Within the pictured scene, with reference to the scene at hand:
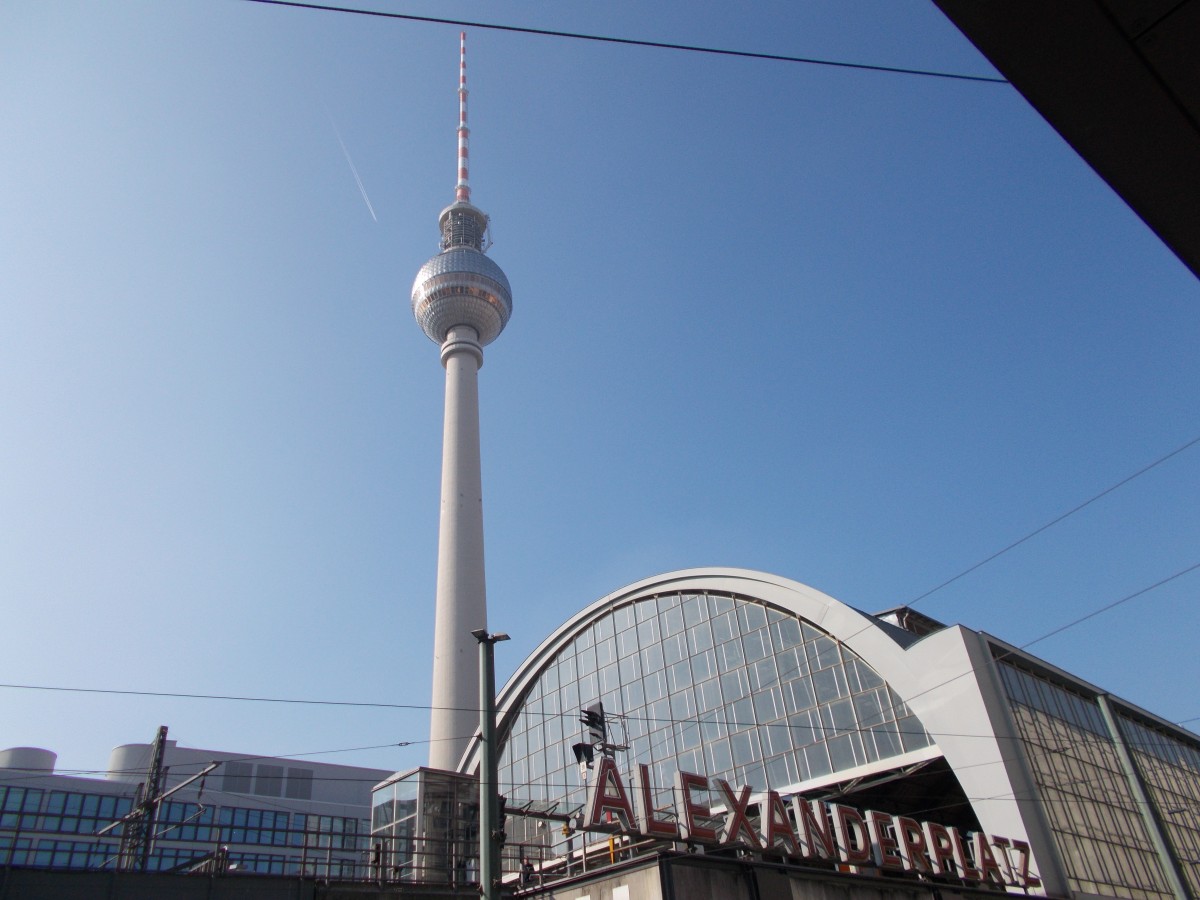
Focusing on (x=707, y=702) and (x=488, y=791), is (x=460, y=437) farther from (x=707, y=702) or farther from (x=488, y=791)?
(x=488, y=791)

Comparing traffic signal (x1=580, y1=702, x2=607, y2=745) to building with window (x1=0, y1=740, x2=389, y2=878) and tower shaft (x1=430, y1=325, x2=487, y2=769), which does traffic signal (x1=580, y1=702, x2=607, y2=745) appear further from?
building with window (x1=0, y1=740, x2=389, y2=878)

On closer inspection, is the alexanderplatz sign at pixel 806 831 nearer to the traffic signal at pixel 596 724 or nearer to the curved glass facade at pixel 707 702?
the curved glass facade at pixel 707 702

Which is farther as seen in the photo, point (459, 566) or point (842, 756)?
point (459, 566)

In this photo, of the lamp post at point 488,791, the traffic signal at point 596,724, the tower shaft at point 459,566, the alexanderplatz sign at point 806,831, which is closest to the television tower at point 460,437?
the tower shaft at point 459,566

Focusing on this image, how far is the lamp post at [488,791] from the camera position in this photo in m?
15.5

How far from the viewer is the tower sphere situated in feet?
266

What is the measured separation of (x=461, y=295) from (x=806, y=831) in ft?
208

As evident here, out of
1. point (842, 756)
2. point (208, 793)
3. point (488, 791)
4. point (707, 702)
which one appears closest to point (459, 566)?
point (707, 702)

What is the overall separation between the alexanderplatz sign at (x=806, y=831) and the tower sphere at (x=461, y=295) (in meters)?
60.9

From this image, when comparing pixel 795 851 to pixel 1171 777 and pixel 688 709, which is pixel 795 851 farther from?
pixel 1171 777

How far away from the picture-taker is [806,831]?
25.5 m

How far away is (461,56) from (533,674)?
70.7 meters

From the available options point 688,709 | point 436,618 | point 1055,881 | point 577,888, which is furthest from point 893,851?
point 436,618

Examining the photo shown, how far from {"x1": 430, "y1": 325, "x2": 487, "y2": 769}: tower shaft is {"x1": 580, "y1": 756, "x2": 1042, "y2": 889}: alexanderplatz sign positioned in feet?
112
